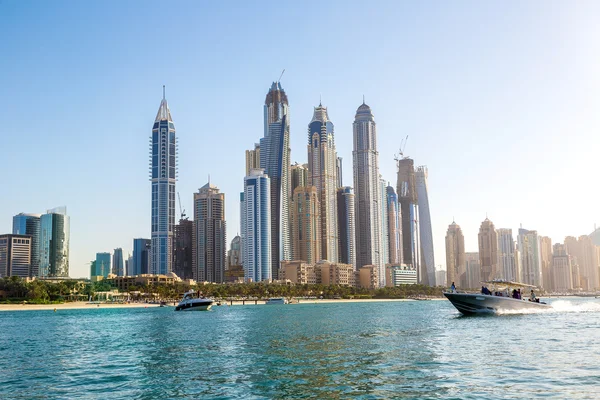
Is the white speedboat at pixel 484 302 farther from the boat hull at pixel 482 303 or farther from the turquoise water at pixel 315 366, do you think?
the turquoise water at pixel 315 366

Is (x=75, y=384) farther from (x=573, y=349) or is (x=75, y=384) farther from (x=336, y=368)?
(x=573, y=349)

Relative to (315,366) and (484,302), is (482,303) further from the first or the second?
(315,366)

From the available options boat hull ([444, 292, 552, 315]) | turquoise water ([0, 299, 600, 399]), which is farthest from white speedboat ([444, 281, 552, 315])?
turquoise water ([0, 299, 600, 399])

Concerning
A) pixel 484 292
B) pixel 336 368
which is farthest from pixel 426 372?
pixel 484 292

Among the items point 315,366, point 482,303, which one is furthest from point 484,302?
point 315,366

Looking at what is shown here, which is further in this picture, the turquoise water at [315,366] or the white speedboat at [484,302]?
the white speedboat at [484,302]

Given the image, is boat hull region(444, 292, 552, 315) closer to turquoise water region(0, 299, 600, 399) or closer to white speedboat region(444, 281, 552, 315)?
white speedboat region(444, 281, 552, 315)

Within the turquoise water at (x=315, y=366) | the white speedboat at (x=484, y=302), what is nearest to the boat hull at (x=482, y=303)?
the white speedboat at (x=484, y=302)

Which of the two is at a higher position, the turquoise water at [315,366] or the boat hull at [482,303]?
the boat hull at [482,303]

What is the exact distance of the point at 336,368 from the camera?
43.3 metres

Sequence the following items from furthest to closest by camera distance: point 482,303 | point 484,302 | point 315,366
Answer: point 482,303, point 484,302, point 315,366

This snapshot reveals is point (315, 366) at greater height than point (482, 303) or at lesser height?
lesser

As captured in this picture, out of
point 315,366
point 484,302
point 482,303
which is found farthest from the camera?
point 482,303

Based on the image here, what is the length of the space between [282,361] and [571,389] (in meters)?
21.5
